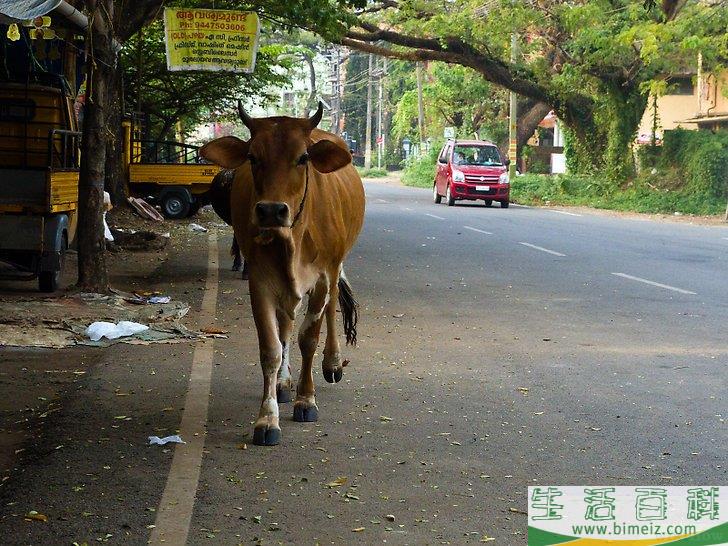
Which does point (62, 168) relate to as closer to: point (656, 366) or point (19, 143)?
point (19, 143)

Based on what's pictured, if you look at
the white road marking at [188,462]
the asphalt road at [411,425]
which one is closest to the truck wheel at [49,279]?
the asphalt road at [411,425]

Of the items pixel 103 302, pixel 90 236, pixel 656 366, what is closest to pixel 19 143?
pixel 90 236

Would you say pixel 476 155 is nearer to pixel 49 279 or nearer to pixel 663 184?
pixel 663 184

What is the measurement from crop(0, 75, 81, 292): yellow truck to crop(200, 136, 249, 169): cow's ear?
5615mm

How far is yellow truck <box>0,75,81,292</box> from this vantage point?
11953mm

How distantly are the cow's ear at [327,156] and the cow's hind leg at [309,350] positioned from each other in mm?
751

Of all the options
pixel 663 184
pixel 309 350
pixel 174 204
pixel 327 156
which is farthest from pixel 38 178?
pixel 663 184

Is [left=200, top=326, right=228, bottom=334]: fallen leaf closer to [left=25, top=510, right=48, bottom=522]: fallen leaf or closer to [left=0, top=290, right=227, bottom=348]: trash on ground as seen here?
[left=0, top=290, right=227, bottom=348]: trash on ground

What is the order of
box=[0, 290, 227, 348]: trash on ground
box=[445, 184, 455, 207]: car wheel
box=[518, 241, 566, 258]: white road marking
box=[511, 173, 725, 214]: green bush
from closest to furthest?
box=[0, 290, 227, 348]: trash on ground, box=[518, 241, 566, 258]: white road marking, box=[511, 173, 725, 214]: green bush, box=[445, 184, 455, 207]: car wheel

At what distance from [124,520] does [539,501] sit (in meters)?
1.89

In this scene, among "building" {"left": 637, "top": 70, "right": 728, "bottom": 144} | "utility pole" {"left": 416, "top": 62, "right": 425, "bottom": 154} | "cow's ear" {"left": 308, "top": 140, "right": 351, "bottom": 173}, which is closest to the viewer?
"cow's ear" {"left": 308, "top": 140, "right": 351, "bottom": 173}

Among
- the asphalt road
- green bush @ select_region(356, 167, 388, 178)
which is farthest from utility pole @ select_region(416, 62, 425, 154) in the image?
the asphalt road

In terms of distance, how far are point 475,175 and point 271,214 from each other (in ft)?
96.4

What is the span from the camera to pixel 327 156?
682 cm
